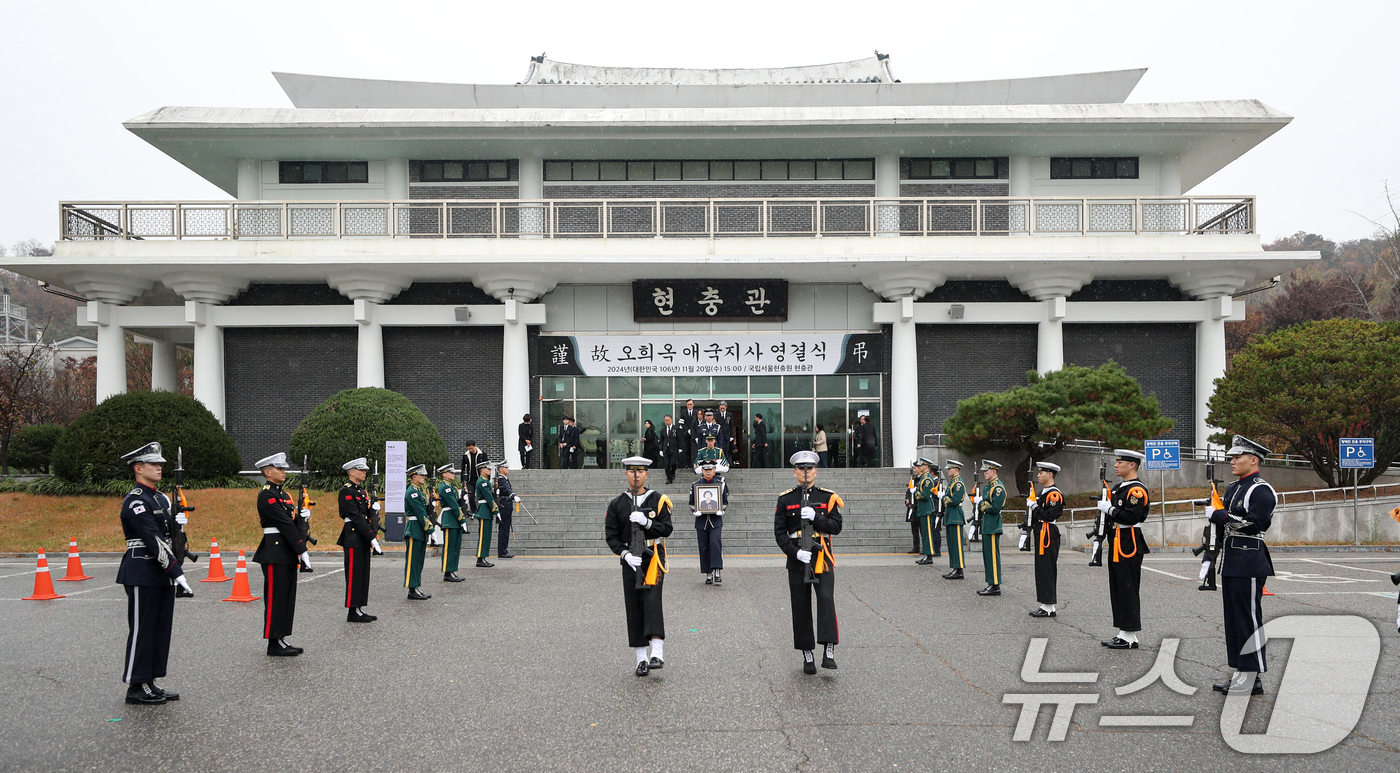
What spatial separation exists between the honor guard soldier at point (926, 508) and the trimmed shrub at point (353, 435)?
10.6 meters

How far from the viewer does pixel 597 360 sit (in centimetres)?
2488

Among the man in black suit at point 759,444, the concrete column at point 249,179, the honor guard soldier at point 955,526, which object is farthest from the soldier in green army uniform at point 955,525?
the concrete column at point 249,179

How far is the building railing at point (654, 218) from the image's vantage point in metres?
22.7

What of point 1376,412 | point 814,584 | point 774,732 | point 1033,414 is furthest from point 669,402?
point 774,732

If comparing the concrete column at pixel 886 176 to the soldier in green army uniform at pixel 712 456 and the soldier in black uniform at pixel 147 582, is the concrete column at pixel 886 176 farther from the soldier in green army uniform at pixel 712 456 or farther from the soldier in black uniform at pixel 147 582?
the soldier in black uniform at pixel 147 582

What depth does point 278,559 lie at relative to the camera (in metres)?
7.99

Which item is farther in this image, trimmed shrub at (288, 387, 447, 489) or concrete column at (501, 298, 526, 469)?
concrete column at (501, 298, 526, 469)

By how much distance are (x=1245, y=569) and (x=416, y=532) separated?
913 centimetres

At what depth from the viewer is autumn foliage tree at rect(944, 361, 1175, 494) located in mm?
18344

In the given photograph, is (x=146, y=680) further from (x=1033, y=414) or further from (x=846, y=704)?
(x=1033, y=414)

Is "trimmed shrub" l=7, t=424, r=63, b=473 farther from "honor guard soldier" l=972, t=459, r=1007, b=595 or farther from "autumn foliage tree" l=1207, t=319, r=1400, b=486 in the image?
"autumn foliage tree" l=1207, t=319, r=1400, b=486

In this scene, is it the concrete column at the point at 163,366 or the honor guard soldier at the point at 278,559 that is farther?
the concrete column at the point at 163,366

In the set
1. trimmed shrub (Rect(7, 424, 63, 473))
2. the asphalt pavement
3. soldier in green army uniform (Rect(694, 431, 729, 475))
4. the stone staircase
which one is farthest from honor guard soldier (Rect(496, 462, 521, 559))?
trimmed shrub (Rect(7, 424, 63, 473))

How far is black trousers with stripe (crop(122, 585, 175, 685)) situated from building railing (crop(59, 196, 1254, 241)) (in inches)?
673
